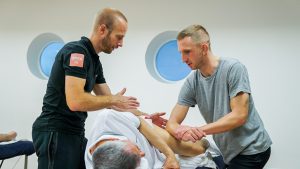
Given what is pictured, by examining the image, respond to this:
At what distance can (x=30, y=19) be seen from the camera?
370 centimetres

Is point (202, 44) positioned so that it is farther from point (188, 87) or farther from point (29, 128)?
point (29, 128)

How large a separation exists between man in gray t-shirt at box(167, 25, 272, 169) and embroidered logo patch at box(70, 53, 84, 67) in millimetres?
560

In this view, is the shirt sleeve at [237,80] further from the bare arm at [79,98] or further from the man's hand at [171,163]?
the bare arm at [79,98]

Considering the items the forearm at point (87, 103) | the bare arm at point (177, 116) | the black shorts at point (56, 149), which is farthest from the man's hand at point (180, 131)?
the black shorts at point (56, 149)

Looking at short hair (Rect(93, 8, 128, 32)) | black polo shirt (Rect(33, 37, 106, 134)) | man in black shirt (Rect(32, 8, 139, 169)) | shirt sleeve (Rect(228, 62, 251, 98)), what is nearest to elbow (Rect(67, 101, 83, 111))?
man in black shirt (Rect(32, 8, 139, 169))

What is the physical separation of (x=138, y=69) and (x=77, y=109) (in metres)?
1.83

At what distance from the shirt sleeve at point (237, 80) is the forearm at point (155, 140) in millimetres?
445

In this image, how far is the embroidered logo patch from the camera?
156 cm

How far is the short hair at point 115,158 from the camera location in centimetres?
90

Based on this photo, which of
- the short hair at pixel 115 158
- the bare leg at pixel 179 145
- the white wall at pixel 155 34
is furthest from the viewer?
the white wall at pixel 155 34

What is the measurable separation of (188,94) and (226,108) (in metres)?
0.28

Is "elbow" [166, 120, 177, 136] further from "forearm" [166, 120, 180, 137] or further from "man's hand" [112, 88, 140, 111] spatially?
"man's hand" [112, 88, 140, 111]

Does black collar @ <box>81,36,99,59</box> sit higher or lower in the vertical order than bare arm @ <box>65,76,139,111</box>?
higher

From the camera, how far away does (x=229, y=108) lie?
1.75m
